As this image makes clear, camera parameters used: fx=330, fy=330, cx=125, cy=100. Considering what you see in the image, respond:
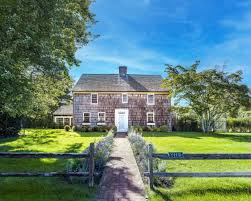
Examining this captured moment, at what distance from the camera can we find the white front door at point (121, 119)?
139 feet

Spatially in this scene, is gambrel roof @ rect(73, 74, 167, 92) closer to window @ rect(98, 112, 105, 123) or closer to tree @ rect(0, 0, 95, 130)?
window @ rect(98, 112, 105, 123)

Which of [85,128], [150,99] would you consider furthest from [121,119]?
[85,128]

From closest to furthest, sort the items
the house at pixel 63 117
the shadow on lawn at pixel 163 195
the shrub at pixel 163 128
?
the shadow on lawn at pixel 163 195 < the shrub at pixel 163 128 < the house at pixel 63 117

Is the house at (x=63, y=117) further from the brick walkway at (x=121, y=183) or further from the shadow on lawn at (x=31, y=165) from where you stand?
the brick walkway at (x=121, y=183)

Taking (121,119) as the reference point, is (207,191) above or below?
below

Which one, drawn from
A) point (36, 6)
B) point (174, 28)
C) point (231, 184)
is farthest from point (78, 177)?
point (174, 28)

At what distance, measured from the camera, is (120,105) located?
42.8 m

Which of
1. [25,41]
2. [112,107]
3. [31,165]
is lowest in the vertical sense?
[31,165]

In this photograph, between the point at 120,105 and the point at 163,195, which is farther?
the point at 120,105

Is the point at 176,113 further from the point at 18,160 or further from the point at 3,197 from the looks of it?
the point at 3,197

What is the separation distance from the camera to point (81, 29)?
17.3m

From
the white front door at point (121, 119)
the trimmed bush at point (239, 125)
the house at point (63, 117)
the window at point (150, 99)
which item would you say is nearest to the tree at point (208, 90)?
the window at point (150, 99)

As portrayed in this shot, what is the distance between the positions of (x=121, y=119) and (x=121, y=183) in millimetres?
32979

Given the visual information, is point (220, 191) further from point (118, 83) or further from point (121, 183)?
point (118, 83)
